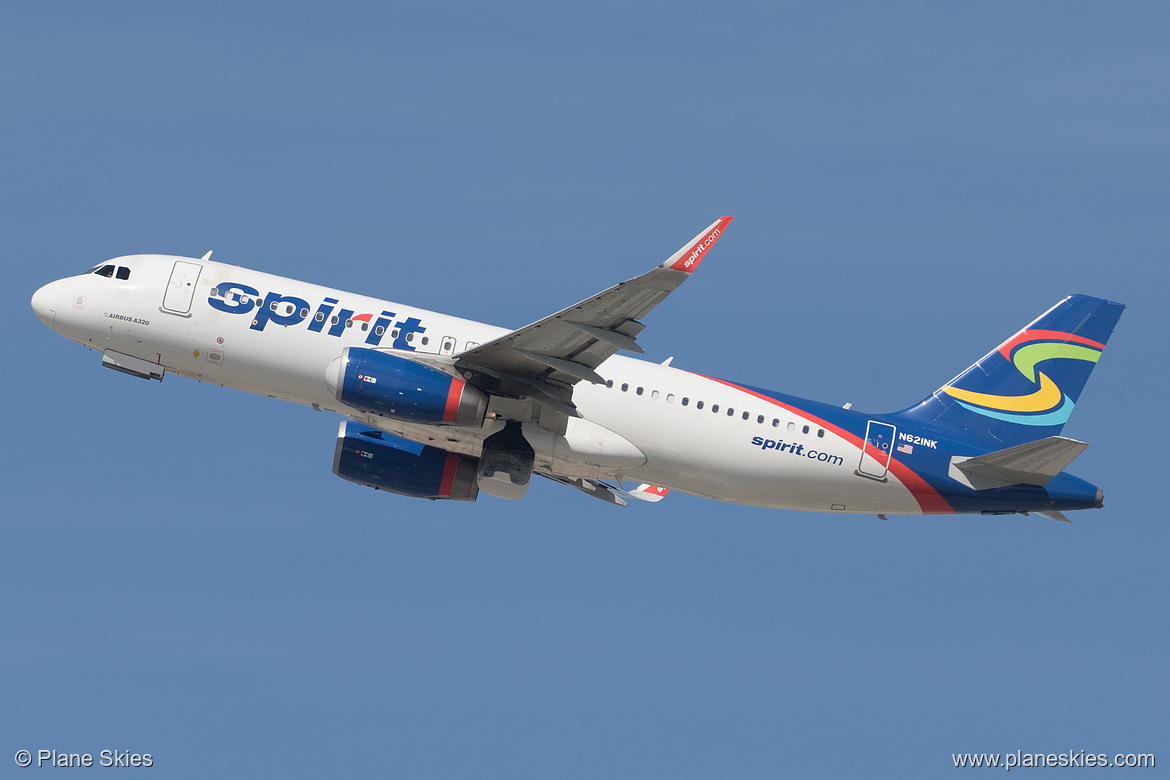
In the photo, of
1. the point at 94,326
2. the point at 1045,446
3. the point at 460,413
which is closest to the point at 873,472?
the point at 1045,446

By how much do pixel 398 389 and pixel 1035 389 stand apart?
21674 mm

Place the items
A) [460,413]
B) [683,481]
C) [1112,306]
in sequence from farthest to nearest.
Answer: [1112,306]
[683,481]
[460,413]

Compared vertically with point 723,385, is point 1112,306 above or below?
above

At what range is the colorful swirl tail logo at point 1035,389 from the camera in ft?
144

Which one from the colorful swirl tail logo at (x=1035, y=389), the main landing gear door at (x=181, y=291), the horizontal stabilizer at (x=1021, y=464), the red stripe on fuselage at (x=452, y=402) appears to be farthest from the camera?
the colorful swirl tail logo at (x=1035, y=389)

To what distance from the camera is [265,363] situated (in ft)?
132

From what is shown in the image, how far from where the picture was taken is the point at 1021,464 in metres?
40.5

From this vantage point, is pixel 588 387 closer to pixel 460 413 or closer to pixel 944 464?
pixel 460 413

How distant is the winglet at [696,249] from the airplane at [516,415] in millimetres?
5867

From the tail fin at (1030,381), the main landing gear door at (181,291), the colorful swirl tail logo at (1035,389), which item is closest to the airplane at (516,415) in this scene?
the main landing gear door at (181,291)

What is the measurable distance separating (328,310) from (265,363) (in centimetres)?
254

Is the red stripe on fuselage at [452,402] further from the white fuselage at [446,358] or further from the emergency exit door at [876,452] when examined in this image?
the emergency exit door at [876,452]

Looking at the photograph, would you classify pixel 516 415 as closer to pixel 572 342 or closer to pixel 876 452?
pixel 572 342

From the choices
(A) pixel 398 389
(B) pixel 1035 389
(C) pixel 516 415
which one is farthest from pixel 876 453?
(A) pixel 398 389
